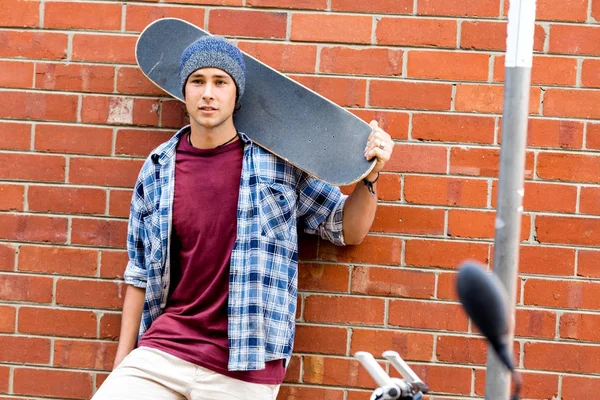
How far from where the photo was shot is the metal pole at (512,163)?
2.18m

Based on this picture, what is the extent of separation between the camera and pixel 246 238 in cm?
322

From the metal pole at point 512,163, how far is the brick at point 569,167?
4.26 feet

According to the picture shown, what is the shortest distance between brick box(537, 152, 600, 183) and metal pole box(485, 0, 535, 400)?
4.26ft

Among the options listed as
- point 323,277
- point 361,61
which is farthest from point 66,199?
point 361,61

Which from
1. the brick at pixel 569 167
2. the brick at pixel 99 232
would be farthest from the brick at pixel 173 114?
the brick at pixel 569 167

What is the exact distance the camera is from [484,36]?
344 centimetres

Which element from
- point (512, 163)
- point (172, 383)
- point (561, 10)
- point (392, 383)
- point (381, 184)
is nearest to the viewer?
point (392, 383)

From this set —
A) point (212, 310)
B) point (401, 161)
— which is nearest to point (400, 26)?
point (401, 161)

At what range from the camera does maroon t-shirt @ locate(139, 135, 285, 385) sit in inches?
126

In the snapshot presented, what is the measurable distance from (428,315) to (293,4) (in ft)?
4.37

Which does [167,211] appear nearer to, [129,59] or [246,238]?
[246,238]

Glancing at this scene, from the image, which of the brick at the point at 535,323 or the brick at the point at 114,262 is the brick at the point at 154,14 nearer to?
the brick at the point at 114,262

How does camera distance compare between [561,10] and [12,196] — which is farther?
[12,196]

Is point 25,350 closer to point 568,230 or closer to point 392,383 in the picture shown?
point 392,383
